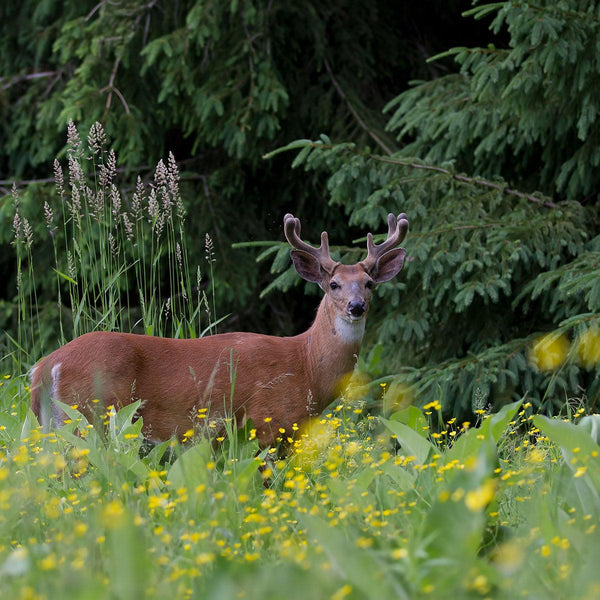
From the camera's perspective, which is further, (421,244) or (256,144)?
(256,144)

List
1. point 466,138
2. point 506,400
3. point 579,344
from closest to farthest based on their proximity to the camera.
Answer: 1. point 579,344
2. point 506,400
3. point 466,138

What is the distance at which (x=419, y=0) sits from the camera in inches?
326

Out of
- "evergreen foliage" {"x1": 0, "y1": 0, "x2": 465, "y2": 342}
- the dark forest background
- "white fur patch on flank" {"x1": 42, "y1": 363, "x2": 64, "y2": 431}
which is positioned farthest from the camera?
"evergreen foliage" {"x1": 0, "y1": 0, "x2": 465, "y2": 342}

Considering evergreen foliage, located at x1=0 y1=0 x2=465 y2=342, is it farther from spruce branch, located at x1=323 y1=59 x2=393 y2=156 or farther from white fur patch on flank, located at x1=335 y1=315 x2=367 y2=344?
white fur patch on flank, located at x1=335 y1=315 x2=367 y2=344

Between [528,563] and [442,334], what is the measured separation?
342 centimetres

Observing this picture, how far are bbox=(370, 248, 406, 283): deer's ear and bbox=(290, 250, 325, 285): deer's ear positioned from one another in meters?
0.27

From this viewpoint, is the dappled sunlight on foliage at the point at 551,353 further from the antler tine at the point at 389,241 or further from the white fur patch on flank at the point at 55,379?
the white fur patch on flank at the point at 55,379

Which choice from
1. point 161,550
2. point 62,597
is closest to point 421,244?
point 161,550

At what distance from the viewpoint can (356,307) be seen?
4.51 metres

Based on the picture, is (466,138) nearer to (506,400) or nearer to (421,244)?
(421,244)

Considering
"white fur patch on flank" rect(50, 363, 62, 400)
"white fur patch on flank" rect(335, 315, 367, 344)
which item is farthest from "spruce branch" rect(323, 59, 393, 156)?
"white fur patch on flank" rect(50, 363, 62, 400)

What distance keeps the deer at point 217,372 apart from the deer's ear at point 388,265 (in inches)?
3.6

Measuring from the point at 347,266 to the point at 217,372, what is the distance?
33.5 inches

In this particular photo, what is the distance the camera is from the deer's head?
4.65 metres
